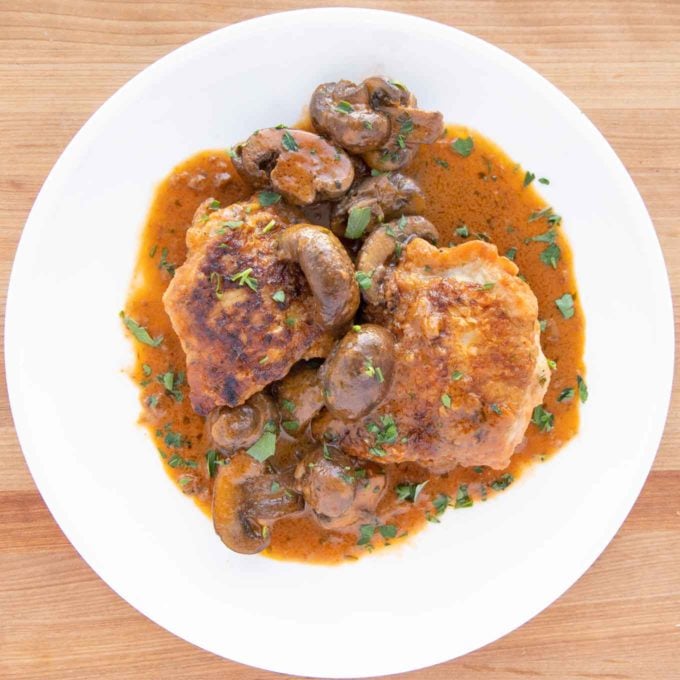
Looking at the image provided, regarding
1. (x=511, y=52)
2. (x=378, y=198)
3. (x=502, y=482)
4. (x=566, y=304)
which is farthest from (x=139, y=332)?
(x=511, y=52)

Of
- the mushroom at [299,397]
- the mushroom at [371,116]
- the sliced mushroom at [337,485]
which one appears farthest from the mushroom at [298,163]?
the sliced mushroom at [337,485]

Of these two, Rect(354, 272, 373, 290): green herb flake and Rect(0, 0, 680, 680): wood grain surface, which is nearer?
Rect(354, 272, 373, 290): green herb flake

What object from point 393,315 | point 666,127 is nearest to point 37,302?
point 393,315

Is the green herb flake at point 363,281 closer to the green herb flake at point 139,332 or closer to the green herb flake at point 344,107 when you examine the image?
the green herb flake at point 344,107

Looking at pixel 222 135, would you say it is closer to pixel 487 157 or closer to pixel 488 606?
pixel 487 157

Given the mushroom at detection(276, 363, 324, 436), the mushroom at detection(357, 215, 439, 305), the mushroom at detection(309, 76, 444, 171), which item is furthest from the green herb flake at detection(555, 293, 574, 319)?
the mushroom at detection(276, 363, 324, 436)

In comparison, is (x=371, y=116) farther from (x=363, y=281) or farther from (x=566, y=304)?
(x=566, y=304)

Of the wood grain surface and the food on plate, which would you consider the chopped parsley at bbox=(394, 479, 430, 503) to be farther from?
the wood grain surface
